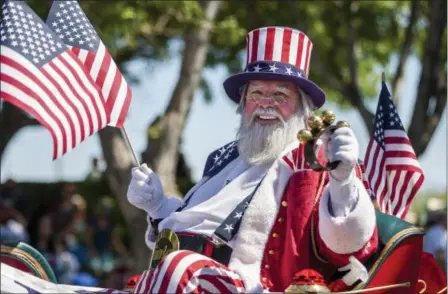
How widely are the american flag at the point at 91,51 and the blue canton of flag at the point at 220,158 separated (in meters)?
0.64

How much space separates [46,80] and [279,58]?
132 centimetres

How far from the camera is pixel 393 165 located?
8.40m

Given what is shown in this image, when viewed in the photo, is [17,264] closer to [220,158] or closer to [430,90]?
[220,158]

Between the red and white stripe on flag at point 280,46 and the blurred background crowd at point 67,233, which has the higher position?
the red and white stripe on flag at point 280,46

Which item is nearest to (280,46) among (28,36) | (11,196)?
(28,36)

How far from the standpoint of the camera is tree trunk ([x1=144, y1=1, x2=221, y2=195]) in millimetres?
13281

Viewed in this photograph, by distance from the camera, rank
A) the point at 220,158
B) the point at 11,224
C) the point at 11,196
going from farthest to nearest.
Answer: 1. the point at 11,196
2. the point at 11,224
3. the point at 220,158

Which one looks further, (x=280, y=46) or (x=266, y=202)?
(x=280, y=46)

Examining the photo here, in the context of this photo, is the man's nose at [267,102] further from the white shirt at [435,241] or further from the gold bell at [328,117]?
the white shirt at [435,241]

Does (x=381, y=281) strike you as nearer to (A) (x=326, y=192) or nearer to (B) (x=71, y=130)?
(A) (x=326, y=192)

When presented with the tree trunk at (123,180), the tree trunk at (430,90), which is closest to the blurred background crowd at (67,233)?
the tree trunk at (123,180)

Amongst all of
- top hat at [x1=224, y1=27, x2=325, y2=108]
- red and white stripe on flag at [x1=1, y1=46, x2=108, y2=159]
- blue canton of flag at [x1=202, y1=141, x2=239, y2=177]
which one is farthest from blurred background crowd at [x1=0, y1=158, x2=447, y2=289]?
red and white stripe on flag at [x1=1, y1=46, x2=108, y2=159]

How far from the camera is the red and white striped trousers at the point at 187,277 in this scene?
624 centimetres

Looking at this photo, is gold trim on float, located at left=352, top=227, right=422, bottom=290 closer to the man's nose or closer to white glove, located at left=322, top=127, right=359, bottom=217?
white glove, located at left=322, top=127, right=359, bottom=217
